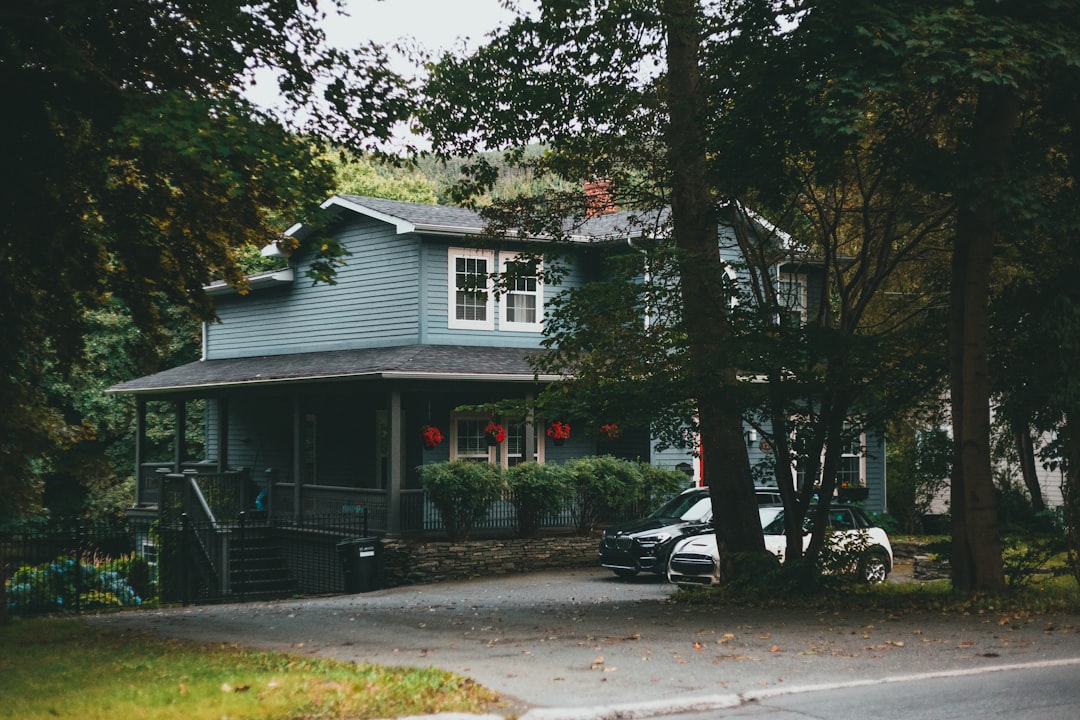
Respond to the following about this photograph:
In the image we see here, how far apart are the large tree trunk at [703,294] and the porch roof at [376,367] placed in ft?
15.6

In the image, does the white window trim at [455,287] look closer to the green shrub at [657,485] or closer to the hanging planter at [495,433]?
the hanging planter at [495,433]

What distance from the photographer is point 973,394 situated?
48.2ft

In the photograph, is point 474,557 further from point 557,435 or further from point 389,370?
point 389,370

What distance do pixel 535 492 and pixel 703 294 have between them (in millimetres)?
9990

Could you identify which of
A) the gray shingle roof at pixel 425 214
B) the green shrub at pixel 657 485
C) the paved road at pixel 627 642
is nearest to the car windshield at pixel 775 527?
the paved road at pixel 627 642

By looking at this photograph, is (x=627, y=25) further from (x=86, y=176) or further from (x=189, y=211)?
(x=86, y=176)

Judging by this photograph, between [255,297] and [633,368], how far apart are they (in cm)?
1940

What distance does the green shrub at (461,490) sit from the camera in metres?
23.9

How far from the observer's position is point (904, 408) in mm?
17125

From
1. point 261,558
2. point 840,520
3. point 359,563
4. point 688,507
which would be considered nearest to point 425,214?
point 261,558

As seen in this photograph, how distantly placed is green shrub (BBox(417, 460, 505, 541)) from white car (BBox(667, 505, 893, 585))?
15.8 ft

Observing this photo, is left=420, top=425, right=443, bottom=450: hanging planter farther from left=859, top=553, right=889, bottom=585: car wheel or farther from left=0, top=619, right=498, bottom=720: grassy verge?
left=0, top=619, right=498, bottom=720: grassy verge

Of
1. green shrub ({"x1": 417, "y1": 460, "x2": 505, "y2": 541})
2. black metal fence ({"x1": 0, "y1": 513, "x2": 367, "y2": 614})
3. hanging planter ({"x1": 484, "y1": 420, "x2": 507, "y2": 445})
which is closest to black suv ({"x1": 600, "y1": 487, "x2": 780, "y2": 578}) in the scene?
green shrub ({"x1": 417, "y1": 460, "x2": 505, "y2": 541})

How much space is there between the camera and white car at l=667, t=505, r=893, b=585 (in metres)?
17.2
